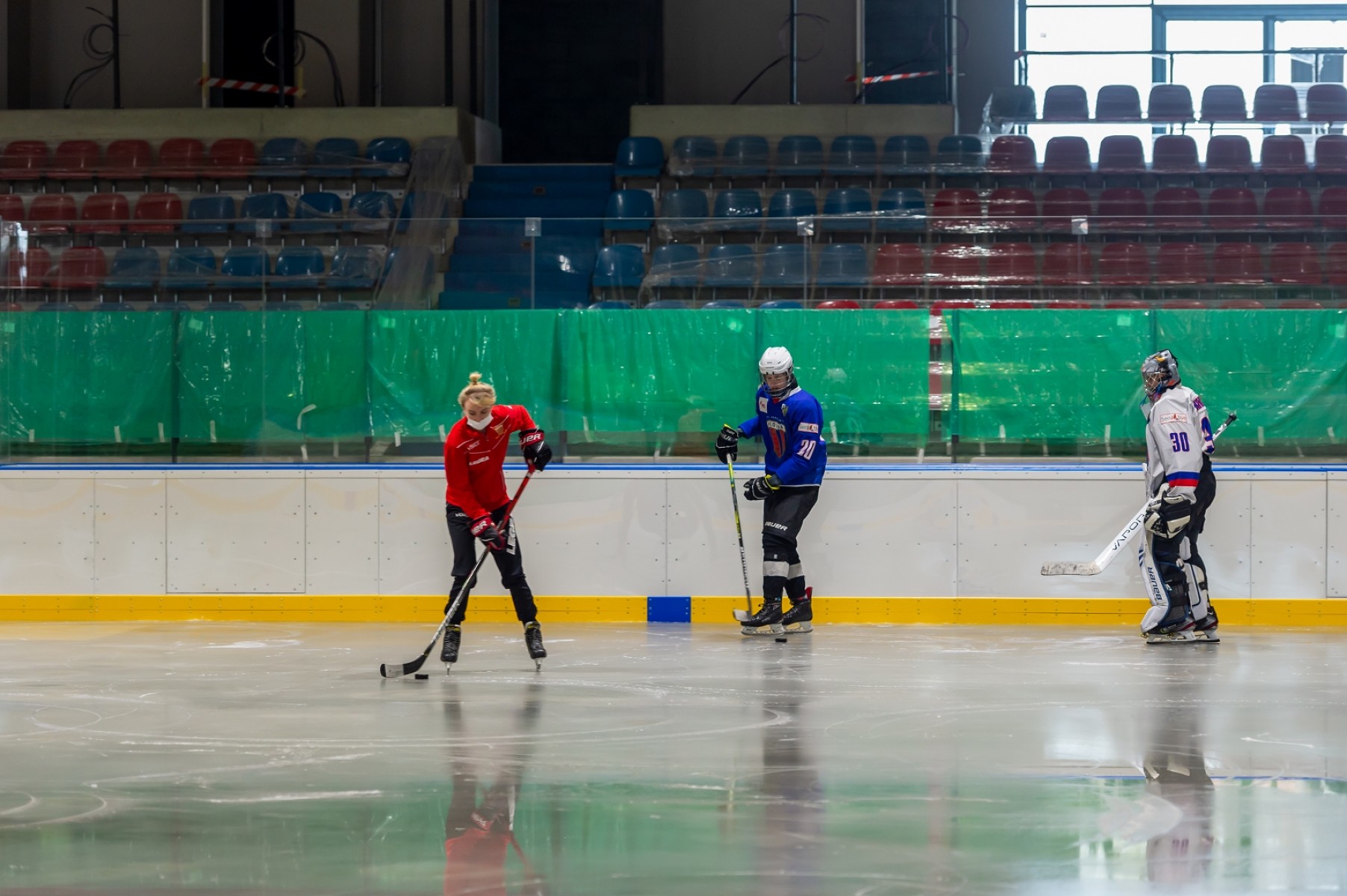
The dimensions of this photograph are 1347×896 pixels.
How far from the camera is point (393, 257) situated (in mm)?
10758

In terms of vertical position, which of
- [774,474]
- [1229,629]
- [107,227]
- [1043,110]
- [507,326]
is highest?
[1043,110]

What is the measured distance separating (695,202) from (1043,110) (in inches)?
190

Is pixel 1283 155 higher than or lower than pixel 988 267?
higher

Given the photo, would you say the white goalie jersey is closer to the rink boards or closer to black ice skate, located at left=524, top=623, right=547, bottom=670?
the rink boards

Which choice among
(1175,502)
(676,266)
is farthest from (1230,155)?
(1175,502)

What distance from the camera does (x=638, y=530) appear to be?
33.2ft

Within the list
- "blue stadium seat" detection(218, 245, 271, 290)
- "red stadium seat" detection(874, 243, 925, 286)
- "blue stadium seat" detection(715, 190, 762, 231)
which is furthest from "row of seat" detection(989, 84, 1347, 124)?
"blue stadium seat" detection(218, 245, 271, 290)

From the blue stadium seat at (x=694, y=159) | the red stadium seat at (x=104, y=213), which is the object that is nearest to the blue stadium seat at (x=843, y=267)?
the red stadium seat at (x=104, y=213)

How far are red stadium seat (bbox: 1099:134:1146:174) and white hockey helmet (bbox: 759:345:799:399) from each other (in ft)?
26.1

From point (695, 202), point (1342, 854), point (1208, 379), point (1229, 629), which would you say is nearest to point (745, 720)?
point (1342, 854)

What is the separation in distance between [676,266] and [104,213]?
307 inches

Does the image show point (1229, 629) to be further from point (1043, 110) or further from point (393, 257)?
point (1043, 110)

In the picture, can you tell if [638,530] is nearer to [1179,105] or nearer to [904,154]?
[904,154]

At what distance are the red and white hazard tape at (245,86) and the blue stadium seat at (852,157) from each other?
671 centimetres
